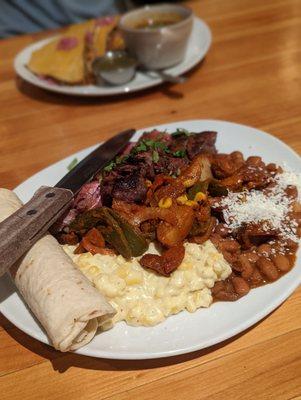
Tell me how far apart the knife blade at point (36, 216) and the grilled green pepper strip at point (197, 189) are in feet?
2.20

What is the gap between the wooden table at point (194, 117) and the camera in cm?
217

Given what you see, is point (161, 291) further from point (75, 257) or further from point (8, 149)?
point (8, 149)

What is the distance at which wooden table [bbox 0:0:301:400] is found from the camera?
2166 mm

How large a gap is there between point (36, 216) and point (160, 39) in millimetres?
2859

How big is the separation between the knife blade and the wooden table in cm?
53

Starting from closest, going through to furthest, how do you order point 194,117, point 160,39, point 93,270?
point 93,270, point 194,117, point 160,39

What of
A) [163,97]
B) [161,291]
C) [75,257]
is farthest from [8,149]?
[161,291]

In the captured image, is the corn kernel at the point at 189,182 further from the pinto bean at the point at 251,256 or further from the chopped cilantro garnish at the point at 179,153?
the pinto bean at the point at 251,256

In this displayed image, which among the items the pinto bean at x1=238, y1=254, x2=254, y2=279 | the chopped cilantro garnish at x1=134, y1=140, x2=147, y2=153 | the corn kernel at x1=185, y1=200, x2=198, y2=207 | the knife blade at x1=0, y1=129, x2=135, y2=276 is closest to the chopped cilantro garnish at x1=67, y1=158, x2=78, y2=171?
the knife blade at x1=0, y1=129, x2=135, y2=276

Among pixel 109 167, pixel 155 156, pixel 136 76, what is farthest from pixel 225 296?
pixel 136 76

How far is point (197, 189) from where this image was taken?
9.33 feet

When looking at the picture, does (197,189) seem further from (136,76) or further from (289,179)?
(136,76)

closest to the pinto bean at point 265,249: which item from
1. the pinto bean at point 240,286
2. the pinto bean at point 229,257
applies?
the pinto bean at point 229,257

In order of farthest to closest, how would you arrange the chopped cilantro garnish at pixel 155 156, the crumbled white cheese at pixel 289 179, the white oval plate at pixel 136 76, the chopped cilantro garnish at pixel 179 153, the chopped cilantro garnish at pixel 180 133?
the white oval plate at pixel 136 76 < the chopped cilantro garnish at pixel 180 133 < the chopped cilantro garnish at pixel 179 153 < the chopped cilantro garnish at pixel 155 156 < the crumbled white cheese at pixel 289 179
